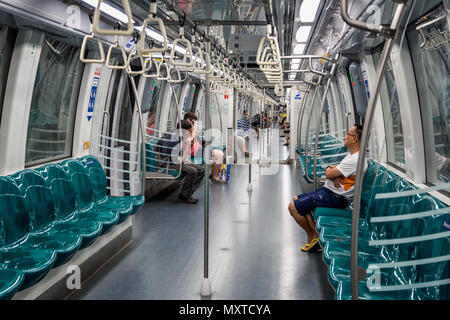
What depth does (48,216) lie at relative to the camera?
410 cm

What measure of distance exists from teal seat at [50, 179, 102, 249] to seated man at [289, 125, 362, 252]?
2237 mm

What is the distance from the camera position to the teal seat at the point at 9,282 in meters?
2.54

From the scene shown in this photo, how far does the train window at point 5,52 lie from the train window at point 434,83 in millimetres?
3833

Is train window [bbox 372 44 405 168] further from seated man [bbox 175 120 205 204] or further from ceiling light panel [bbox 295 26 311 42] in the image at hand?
seated man [bbox 175 120 205 204]

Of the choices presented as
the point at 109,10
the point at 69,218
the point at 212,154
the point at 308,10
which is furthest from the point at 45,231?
the point at 212,154

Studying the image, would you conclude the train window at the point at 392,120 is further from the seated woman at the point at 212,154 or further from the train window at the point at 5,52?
the train window at the point at 5,52

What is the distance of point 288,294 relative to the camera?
12.3ft

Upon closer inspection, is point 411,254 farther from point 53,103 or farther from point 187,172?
point 187,172

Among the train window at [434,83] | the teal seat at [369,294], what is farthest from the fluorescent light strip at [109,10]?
the teal seat at [369,294]

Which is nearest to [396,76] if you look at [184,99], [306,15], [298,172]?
[306,15]

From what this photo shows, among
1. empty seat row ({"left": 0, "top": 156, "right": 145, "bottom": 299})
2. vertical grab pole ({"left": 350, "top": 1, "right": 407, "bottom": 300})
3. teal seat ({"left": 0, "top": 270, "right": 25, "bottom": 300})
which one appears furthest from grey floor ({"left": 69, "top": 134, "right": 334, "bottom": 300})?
vertical grab pole ({"left": 350, "top": 1, "right": 407, "bottom": 300})

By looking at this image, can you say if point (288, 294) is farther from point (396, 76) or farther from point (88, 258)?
point (396, 76)
